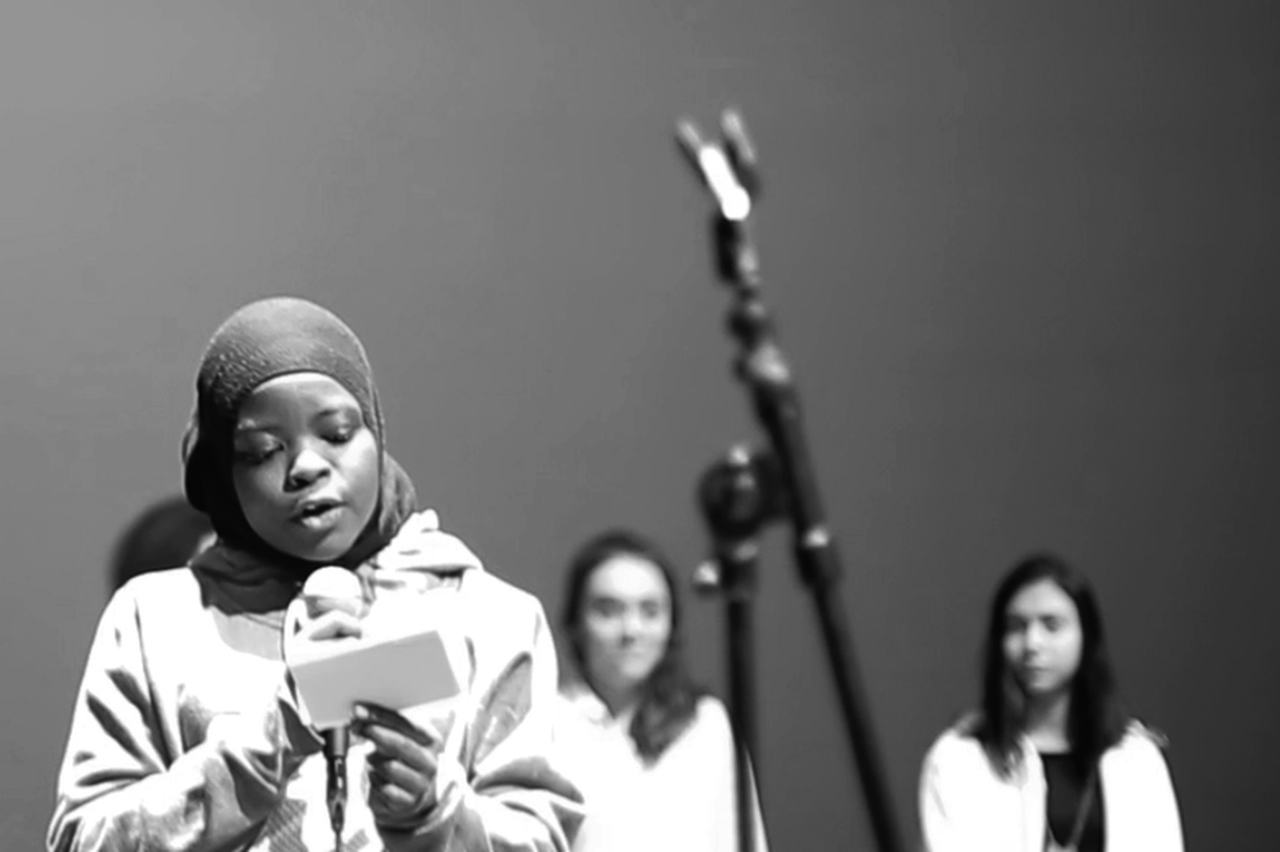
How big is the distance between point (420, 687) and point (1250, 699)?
3.62 meters

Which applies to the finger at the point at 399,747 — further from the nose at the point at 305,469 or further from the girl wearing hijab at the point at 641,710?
the girl wearing hijab at the point at 641,710

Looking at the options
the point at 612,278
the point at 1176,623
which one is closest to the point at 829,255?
the point at 612,278

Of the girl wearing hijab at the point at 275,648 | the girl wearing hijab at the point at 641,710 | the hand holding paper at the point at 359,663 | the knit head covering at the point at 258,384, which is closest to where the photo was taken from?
the hand holding paper at the point at 359,663

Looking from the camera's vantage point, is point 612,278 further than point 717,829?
Yes

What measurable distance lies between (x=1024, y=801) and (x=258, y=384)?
2667mm

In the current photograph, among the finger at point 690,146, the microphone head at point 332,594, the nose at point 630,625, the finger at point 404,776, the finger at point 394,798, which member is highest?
the finger at point 690,146

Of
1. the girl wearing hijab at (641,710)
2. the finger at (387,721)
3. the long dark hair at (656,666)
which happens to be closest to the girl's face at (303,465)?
the finger at (387,721)

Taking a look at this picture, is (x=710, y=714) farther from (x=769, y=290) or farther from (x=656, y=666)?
(x=769, y=290)

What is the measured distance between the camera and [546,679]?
2.11m

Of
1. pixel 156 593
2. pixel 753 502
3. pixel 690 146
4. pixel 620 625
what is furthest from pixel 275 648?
pixel 620 625

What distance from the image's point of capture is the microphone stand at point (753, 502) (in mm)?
1834

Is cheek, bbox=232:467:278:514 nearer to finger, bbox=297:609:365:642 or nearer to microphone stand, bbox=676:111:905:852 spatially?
finger, bbox=297:609:365:642

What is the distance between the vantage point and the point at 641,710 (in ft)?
14.5

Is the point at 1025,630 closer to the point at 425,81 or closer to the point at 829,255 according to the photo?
the point at 829,255
